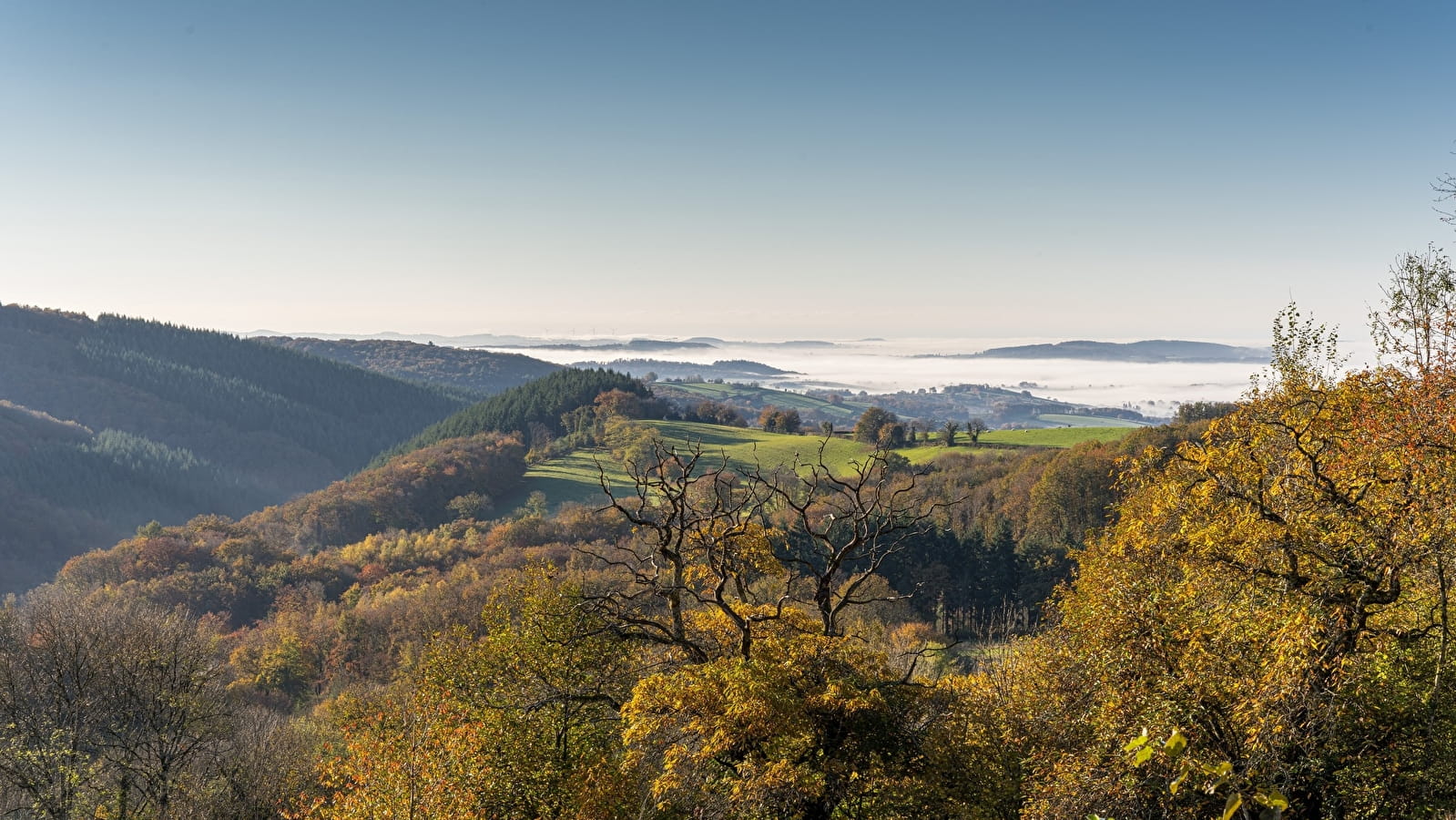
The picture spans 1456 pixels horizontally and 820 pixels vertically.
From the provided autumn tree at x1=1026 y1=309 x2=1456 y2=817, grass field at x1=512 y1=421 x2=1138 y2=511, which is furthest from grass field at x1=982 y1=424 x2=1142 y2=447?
autumn tree at x1=1026 y1=309 x2=1456 y2=817

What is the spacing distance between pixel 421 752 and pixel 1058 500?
8941 cm

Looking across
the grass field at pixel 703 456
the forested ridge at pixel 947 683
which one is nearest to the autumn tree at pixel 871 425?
the grass field at pixel 703 456

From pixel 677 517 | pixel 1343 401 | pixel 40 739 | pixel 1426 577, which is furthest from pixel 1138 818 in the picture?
pixel 40 739

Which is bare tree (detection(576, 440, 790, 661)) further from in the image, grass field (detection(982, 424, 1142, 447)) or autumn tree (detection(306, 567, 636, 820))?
grass field (detection(982, 424, 1142, 447))

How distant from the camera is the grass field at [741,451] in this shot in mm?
133375

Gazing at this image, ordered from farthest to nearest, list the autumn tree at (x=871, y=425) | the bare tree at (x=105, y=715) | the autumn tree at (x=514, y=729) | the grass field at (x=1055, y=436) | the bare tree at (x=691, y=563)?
1. the autumn tree at (x=871, y=425)
2. the grass field at (x=1055, y=436)
3. the bare tree at (x=105, y=715)
4. the bare tree at (x=691, y=563)
5. the autumn tree at (x=514, y=729)

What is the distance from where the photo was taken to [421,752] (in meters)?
21.9

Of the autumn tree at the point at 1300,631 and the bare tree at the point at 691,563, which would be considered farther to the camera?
the bare tree at the point at 691,563

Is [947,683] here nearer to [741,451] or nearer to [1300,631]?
[1300,631]

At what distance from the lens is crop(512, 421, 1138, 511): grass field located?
133375mm

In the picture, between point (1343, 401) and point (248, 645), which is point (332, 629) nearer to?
point (248, 645)

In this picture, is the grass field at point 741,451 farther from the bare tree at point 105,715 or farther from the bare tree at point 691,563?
the bare tree at point 691,563

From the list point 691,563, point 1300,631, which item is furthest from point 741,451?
point 1300,631

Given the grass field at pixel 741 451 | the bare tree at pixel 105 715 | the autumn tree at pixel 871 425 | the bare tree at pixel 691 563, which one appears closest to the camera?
the bare tree at pixel 691 563
